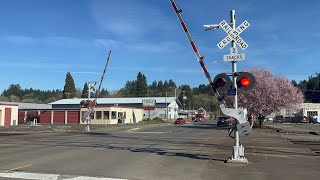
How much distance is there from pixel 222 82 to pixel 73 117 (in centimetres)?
7032

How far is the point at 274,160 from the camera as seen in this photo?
14.5 metres

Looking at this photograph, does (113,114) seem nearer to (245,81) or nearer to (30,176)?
(245,81)

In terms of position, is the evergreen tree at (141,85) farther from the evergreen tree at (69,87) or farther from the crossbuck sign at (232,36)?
the crossbuck sign at (232,36)

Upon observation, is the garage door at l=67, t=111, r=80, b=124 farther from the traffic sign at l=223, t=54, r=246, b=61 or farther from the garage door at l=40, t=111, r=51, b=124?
the traffic sign at l=223, t=54, r=246, b=61

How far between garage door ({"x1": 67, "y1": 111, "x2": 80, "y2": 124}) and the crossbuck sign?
6941 centimetres

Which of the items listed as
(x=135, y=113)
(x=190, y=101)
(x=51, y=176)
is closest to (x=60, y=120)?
(x=135, y=113)

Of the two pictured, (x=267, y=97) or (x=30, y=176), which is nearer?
(x=30, y=176)

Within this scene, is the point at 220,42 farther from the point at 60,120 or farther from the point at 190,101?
the point at 190,101

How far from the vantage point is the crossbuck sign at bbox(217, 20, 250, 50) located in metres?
13.8

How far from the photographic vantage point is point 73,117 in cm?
8100

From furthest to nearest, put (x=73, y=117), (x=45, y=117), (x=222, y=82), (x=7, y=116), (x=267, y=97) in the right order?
(x=45, y=117) → (x=73, y=117) → (x=7, y=116) → (x=267, y=97) → (x=222, y=82)

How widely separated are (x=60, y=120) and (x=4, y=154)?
2641 inches

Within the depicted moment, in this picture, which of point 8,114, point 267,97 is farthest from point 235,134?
point 8,114

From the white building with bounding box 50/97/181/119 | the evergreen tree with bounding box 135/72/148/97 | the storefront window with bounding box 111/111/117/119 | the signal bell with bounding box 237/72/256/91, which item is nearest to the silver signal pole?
the signal bell with bounding box 237/72/256/91
